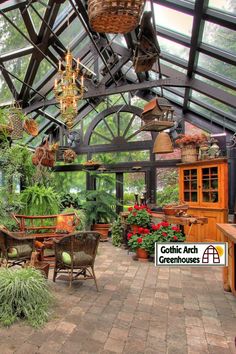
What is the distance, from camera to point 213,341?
2.15m

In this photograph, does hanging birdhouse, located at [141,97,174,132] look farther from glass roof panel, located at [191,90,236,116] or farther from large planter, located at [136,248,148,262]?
large planter, located at [136,248,148,262]

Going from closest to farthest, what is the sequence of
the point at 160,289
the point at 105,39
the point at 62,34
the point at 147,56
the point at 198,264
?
1. the point at 198,264
2. the point at 160,289
3. the point at 147,56
4. the point at 62,34
5. the point at 105,39

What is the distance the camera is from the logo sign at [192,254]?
105 centimetres

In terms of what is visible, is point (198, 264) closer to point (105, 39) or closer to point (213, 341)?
point (213, 341)

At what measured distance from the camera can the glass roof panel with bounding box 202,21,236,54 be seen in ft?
12.2

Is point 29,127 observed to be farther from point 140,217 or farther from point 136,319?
point 136,319

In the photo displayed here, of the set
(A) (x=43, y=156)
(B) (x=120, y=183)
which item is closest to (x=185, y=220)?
(A) (x=43, y=156)

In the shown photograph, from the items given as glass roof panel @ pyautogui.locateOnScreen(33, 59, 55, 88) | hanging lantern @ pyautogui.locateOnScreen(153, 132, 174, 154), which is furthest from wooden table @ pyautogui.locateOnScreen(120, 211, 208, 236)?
glass roof panel @ pyautogui.locateOnScreen(33, 59, 55, 88)

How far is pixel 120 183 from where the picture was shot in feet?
25.3

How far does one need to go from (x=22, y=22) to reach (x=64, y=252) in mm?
4085

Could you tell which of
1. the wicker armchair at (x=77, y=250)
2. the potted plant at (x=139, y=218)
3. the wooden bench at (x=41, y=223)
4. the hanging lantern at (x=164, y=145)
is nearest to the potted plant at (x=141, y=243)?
the potted plant at (x=139, y=218)

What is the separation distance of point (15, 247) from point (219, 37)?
426cm

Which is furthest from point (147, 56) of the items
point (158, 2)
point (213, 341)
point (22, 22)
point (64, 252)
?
→ point (213, 341)

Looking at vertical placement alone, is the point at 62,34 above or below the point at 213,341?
above
